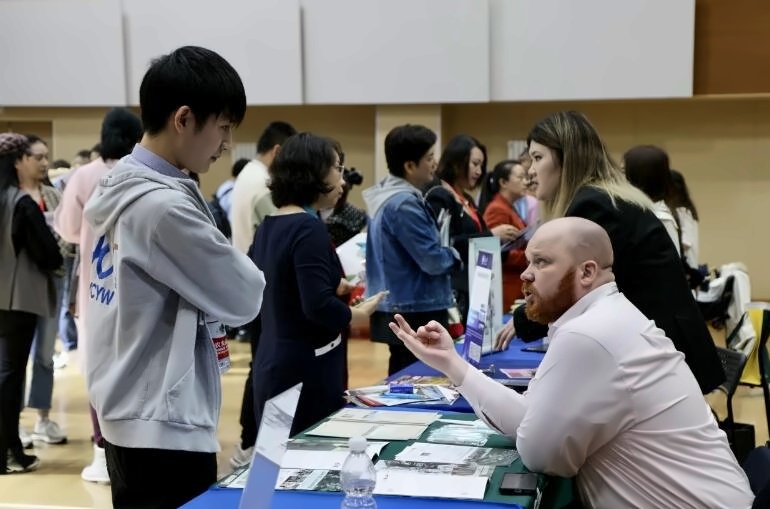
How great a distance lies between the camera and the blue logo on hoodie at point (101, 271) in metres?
1.65

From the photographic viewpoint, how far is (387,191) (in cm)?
379

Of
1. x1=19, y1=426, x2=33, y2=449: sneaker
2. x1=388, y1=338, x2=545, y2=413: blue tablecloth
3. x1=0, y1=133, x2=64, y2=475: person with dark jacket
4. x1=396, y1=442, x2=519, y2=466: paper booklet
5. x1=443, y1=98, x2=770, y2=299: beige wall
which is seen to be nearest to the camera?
x1=396, y1=442, x2=519, y2=466: paper booklet

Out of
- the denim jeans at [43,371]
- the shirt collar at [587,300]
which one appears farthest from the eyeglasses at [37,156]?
the shirt collar at [587,300]

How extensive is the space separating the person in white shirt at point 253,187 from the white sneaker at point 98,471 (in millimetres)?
1138

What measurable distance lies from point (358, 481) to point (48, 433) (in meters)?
3.44

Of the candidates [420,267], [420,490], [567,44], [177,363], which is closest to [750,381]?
[420,267]

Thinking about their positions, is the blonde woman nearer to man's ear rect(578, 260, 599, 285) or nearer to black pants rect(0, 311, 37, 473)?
man's ear rect(578, 260, 599, 285)

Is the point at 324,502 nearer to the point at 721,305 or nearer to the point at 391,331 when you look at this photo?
the point at 391,331

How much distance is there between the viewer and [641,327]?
1.84 meters

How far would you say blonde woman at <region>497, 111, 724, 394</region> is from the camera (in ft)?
8.42

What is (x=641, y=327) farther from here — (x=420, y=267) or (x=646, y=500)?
(x=420, y=267)

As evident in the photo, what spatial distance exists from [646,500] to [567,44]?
710cm

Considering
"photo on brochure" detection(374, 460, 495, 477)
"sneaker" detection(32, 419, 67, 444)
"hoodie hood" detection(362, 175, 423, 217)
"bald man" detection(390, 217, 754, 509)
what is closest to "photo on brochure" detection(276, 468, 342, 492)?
"photo on brochure" detection(374, 460, 495, 477)

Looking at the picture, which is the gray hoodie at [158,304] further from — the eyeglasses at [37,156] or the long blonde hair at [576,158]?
the eyeglasses at [37,156]
